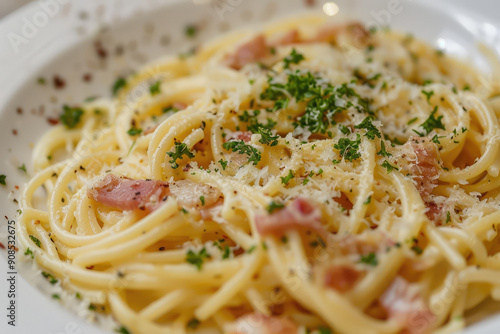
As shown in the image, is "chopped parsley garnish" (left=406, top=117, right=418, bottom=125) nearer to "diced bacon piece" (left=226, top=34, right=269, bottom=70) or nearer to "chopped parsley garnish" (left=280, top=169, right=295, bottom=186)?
"chopped parsley garnish" (left=280, top=169, right=295, bottom=186)

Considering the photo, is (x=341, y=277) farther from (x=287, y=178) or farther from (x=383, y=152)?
(x=383, y=152)

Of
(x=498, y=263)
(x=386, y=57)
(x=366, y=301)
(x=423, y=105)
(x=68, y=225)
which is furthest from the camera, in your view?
(x=386, y=57)

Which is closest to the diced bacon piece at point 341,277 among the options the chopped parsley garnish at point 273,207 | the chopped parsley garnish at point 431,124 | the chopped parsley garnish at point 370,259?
the chopped parsley garnish at point 370,259

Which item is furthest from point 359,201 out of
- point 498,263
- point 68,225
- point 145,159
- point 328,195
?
point 68,225

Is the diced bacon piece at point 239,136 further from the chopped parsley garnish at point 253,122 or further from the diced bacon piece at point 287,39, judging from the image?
the diced bacon piece at point 287,39

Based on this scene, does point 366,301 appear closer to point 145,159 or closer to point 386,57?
point 145,159

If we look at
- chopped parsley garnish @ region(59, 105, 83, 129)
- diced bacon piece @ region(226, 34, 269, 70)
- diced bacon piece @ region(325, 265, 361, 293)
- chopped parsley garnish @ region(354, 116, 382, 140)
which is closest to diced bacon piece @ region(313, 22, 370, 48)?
diced bacon piece @ region(226, 34, 269, 70)
